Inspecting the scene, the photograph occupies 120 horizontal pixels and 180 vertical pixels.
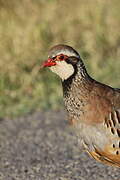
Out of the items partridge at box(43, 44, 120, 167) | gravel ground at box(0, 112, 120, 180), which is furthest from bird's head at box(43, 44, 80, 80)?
gravel ground at box(0, 112, 120, 180)

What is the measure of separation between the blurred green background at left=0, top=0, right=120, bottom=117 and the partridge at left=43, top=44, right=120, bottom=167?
3605 mm

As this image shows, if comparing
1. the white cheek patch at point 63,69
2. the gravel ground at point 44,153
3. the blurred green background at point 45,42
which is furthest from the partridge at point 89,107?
the blurred green background at point 45,42

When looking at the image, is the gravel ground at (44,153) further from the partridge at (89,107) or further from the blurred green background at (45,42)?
the partridge at (89,107)

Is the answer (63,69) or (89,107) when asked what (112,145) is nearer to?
(89,107)

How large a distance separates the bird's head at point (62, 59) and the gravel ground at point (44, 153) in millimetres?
1355

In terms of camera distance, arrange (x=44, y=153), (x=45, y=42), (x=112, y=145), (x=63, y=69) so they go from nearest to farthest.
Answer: (x=112, y=145)
(x=63, y=69)
(x=44, y=153)
(x=45, y=42)

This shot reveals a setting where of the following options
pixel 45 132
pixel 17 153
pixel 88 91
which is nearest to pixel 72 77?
pixel 88 91

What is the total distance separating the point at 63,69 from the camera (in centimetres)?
631

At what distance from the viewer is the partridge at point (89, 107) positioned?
6.23 meters

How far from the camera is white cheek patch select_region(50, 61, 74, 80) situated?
6305 mm

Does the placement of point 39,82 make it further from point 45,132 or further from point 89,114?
point 89,114

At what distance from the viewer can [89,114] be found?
248 inches

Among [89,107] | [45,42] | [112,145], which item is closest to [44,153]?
[89,107]

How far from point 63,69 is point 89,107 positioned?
1.39 ft
